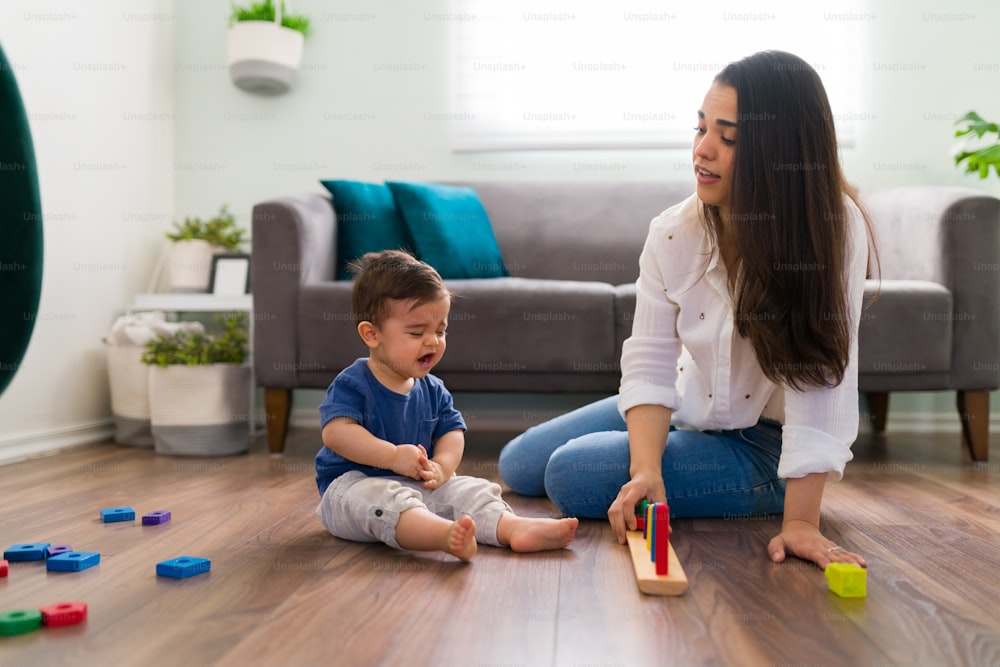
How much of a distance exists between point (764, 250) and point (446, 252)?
1.43 m

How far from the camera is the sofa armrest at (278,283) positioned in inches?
94.1

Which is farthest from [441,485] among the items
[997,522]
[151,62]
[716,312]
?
[151,62]

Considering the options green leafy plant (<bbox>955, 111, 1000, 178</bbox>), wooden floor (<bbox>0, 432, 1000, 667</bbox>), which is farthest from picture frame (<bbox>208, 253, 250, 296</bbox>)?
green leafy plant (<bbox>955, 111, 1000, 178</bbox>)

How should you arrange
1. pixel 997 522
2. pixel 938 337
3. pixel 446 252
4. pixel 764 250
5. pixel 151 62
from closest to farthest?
pixel 764 250 → pixel 997 522 → pixel 938 337 → pixel 446 252 → pixel 151 62

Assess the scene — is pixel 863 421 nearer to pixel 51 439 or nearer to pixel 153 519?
pixel 153 519

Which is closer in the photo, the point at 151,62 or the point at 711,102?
the point at 711,102

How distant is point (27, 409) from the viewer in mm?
2400

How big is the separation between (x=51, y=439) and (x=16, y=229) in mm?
624

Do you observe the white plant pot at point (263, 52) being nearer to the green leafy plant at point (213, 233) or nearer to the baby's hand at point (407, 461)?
the green leafy plant at point (213, 233)

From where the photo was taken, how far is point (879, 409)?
304cm

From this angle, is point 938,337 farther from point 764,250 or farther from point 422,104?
point 422,104

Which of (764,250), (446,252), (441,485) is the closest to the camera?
(764,250)

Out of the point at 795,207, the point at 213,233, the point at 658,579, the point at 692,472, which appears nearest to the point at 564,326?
the point at 692,472

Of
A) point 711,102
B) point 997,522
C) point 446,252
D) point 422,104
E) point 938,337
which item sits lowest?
point 997,522
